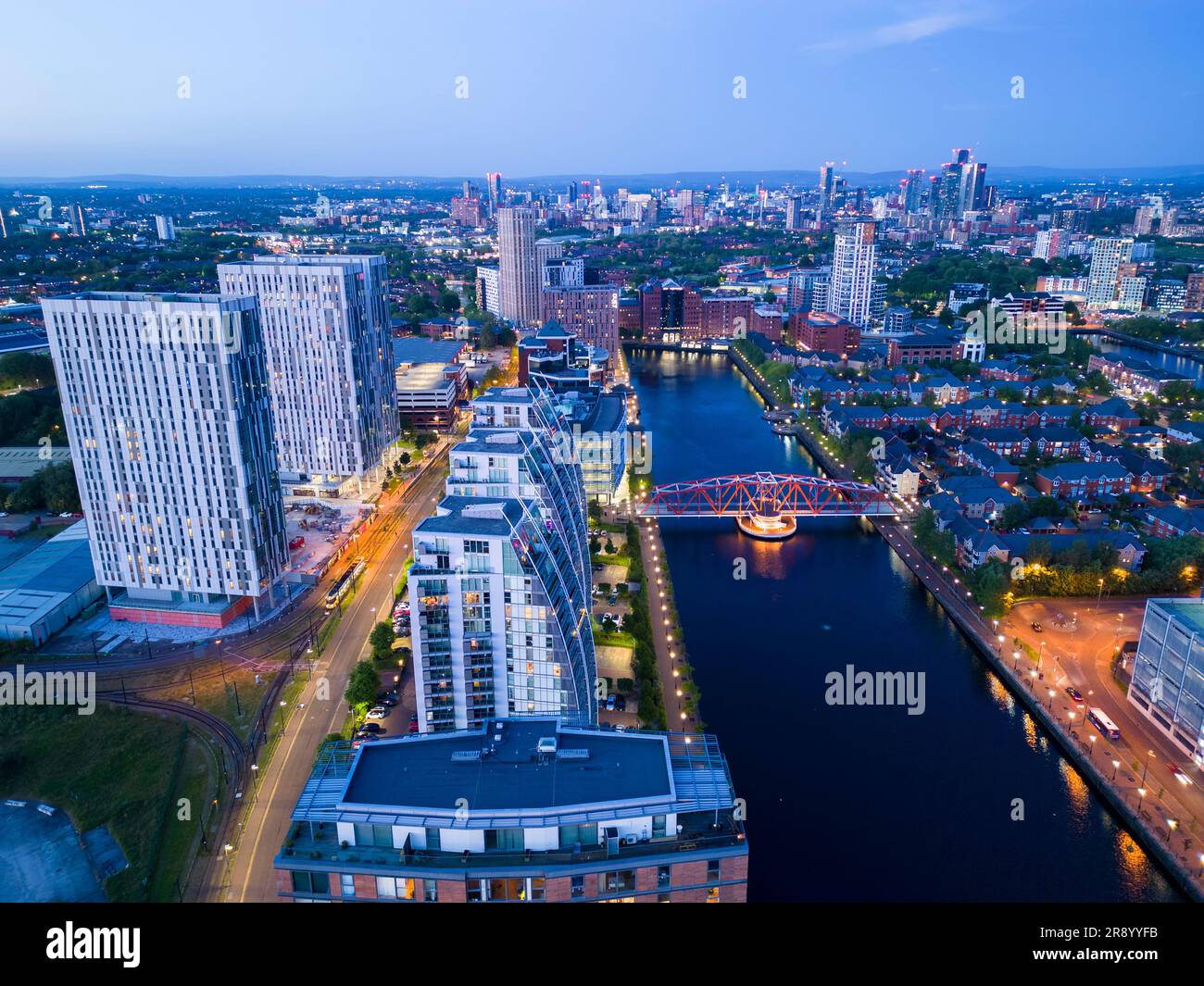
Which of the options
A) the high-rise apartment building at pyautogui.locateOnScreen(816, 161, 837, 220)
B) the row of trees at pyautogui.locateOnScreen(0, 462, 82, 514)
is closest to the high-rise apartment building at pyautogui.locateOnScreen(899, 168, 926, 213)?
the high-rise apartment building at pyautogui.locateOnScreen(816, 161, 837, 220)

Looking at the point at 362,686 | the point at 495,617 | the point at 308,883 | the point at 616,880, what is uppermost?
the point at 616,880

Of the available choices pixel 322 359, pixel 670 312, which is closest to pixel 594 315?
pixel 670 312

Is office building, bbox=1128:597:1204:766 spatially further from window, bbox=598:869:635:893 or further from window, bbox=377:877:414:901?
window, bbox=377:877:414:901

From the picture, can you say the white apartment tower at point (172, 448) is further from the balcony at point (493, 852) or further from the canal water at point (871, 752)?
the balcony at point (493, 852)

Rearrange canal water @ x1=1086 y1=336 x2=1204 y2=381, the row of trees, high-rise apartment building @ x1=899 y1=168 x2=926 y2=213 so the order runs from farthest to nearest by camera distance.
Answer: high-rise apartment building @ x1=899 y1=168 x2=926 y2=213
canal water @ x1=1086 y1=336 x2=1204 y2=381
the row of trees

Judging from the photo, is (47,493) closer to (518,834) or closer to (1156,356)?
(518,834)

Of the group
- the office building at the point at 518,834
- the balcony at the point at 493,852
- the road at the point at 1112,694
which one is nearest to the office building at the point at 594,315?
the road at the point at 1112,694
